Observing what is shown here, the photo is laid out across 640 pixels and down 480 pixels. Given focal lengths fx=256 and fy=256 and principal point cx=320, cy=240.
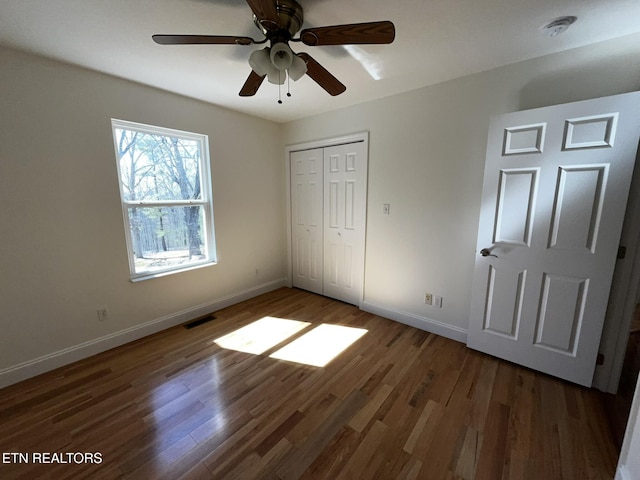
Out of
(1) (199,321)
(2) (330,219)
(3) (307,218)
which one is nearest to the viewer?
(1) (199,321)

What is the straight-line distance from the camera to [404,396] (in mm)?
1820

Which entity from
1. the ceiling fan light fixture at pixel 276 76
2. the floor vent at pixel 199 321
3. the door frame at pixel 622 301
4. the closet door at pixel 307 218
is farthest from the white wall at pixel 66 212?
the door frame at pixel 622 301

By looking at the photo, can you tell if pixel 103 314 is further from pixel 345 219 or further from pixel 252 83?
pixel 345 219

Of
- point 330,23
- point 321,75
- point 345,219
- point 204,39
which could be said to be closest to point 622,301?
point 345,219

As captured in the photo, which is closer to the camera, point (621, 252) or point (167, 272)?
point (621, 252)

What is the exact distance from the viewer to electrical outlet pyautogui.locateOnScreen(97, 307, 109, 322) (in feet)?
7.62

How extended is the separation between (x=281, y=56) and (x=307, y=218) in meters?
2.38

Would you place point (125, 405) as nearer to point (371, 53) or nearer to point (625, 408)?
point (371, 53)

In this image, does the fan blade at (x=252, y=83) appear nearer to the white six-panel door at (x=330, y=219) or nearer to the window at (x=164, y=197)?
the window at (x=164, y=197)

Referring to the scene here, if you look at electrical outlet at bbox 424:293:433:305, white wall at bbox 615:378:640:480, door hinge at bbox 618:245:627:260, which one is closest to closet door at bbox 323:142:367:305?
electrical outlet at bbox 424:293:433:305

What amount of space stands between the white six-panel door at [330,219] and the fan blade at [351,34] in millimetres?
1617

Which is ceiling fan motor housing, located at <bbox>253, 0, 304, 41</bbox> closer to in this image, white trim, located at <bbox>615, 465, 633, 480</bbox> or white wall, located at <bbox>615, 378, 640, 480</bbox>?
white wall, located at <bbox>615, 378, 640, 480</bbox>

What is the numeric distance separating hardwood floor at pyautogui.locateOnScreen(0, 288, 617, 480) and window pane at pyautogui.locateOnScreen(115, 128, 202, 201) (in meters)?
1.55

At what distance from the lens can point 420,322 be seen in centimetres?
272
